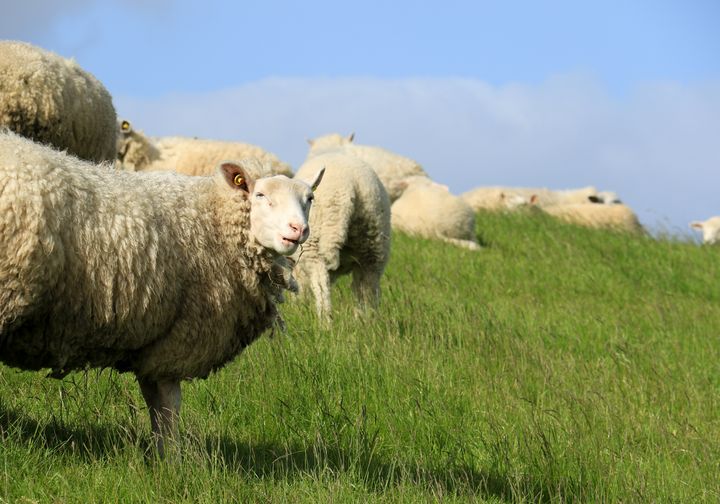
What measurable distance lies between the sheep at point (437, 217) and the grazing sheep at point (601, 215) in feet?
10.6

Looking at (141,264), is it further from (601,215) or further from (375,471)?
(601,215)

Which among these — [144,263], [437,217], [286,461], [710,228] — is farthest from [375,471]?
[710,228]

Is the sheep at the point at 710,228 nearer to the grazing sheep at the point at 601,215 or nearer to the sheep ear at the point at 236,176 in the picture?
the grazing sheep at the point at 601,215

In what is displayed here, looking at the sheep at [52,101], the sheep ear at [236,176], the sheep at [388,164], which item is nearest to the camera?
the sheep ear at [236,176]

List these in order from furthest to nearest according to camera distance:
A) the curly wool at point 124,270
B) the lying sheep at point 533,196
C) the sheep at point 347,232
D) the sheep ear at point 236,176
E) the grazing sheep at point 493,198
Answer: the lying sheep at point 533,196
the grazing sheep at point 493,198
the sheep at point 347,232
the sheep ear at point 236,176
the curly wool at point 124,270

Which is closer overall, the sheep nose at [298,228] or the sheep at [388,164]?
the sheep nose at [298,228]

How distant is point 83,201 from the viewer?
453 centimetres

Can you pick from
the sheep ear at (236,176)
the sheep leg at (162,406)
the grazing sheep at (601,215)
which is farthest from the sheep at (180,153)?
the sheep leg at (162,406)

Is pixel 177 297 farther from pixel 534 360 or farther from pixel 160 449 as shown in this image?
pixel 534 360

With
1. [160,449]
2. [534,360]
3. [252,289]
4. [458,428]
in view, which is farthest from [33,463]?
[534,360]

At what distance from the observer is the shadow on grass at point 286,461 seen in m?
4.92

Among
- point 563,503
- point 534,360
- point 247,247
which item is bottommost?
point 563,503

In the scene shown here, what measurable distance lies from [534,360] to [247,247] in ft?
11.7

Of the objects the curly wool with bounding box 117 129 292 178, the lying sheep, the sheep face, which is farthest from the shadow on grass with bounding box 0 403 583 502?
the lying sheep
